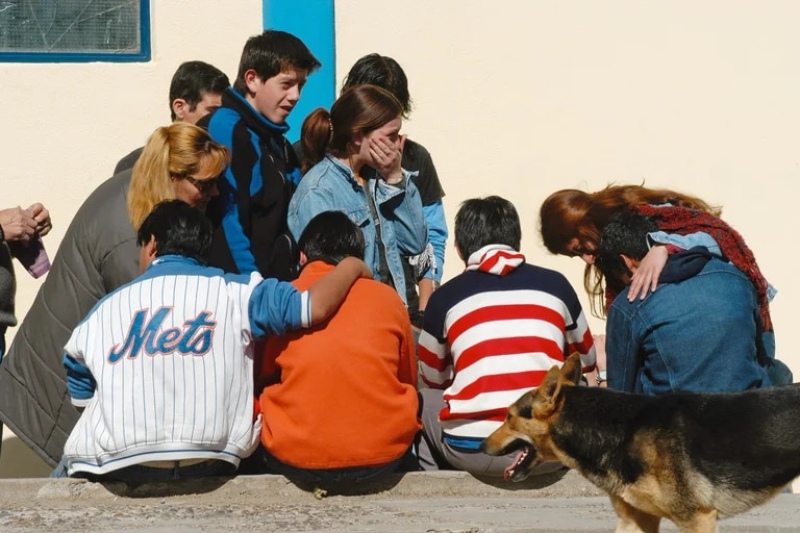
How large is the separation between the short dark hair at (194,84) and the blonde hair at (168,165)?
90 cm

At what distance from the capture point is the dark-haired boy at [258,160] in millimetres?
5461

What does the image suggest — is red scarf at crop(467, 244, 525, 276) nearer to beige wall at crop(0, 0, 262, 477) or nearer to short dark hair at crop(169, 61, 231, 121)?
short dark hair at crop(169, 61, 231, 121)

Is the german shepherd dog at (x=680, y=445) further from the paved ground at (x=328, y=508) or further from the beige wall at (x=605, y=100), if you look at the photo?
the beige wall at (x=605, y=100)

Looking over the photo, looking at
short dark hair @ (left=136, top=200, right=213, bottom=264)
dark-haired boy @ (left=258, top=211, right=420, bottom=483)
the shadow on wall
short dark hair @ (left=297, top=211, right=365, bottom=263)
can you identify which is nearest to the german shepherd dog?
dark-haired boy @ (left=258, top=211, right=420, bottom=483)

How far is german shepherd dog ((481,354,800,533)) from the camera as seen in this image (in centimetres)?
436

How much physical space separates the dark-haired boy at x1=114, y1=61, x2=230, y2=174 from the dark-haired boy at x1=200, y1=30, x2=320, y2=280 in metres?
0.46

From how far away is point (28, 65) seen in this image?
23.0ft

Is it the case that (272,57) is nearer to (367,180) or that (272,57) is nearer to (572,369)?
(367,180)

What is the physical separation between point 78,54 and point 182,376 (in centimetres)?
283

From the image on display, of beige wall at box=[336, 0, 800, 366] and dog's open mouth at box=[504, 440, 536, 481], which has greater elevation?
beige wall at box=[336, 0, 800, 366]

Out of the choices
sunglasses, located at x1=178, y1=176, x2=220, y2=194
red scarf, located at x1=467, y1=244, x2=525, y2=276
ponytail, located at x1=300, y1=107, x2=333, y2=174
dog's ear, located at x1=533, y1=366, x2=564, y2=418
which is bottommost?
dog's ear, located at x1=533, y1=366, x2=564, y2=418

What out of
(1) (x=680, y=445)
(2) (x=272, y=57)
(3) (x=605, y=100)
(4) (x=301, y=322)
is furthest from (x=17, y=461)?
(1) (x=680, y=445)

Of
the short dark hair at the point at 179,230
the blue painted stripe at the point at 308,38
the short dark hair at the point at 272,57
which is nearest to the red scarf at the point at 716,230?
the short dark hair at the point at 272,57

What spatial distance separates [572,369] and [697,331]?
555 millimetres
